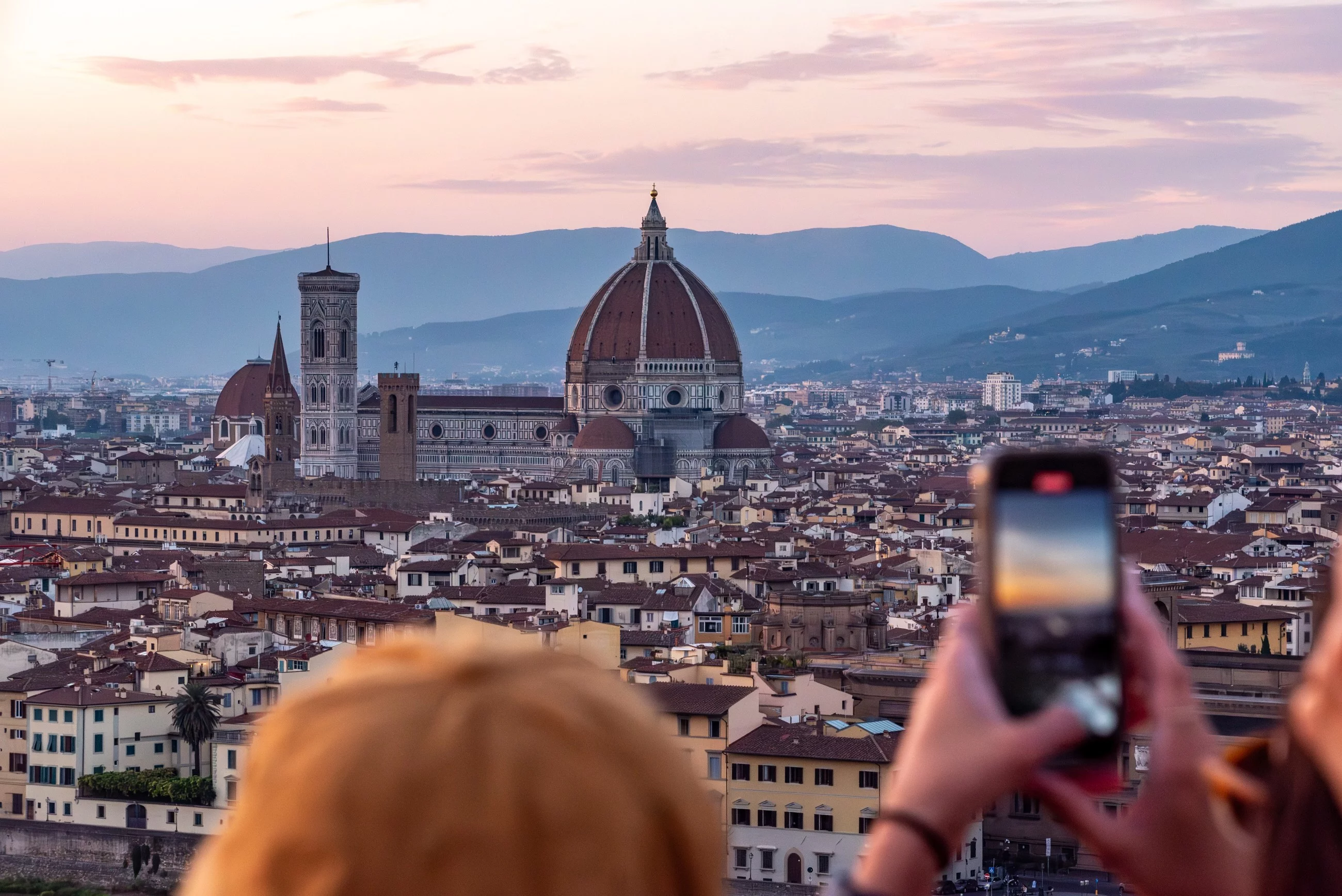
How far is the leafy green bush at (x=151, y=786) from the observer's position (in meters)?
28.5

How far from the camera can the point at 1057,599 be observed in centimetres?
209

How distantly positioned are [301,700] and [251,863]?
12 centimetres

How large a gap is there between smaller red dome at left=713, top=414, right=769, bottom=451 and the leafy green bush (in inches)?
2408

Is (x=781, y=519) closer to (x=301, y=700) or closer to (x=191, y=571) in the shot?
(x=191, y=571)

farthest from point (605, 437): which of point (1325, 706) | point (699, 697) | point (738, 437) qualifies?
point (1325, 706)

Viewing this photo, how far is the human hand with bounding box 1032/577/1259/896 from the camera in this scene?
2031 mm

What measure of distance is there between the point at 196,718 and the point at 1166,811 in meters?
28.4

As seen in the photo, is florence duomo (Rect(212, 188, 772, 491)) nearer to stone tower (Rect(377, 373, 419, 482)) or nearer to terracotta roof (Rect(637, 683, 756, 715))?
stone tower (Rect(377, 373, 419, 482))

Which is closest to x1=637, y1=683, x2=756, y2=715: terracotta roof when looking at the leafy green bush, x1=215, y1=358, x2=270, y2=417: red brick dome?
the leafy green bush

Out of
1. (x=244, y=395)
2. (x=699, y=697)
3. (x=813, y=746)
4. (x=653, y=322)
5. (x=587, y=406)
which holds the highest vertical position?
(x=653, y=322)

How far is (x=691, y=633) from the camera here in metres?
35.8

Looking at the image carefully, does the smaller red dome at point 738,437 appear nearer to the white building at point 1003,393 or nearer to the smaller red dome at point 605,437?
the smaller red dome at point 605,437

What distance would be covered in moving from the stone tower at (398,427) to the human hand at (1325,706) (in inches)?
3339

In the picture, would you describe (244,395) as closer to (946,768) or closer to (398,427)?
(398,427)
